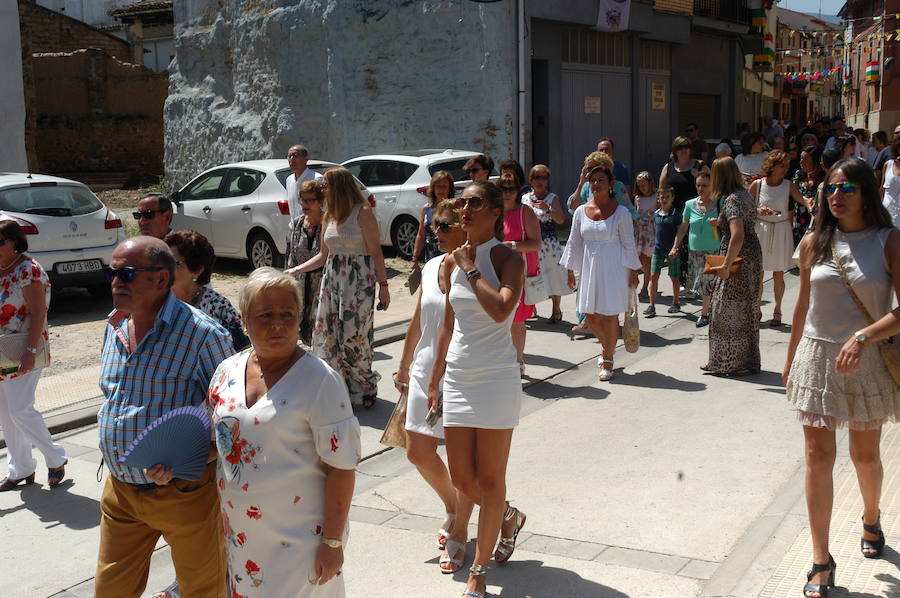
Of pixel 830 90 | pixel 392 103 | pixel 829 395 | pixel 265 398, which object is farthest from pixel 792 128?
pixel 830 90

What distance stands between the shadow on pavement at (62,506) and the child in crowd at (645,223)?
7390 mm

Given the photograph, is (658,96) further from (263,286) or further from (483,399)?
(263,286)

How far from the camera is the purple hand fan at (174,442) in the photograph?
10.7 ft

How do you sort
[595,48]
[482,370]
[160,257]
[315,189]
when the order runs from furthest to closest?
[595,48] < [315,189] < [482,370] < [160,257]

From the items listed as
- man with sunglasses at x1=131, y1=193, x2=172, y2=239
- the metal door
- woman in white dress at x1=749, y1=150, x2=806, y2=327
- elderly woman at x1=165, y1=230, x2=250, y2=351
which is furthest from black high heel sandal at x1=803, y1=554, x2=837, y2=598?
the metal door

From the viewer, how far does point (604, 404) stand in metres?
7.77

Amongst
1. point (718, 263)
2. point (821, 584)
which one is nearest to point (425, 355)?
point (821, 584)

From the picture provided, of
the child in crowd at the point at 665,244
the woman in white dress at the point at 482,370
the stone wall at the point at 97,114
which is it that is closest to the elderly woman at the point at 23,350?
the woman in white dress at the point at 482,370

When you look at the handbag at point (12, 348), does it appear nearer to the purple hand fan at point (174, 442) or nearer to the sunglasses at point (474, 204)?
the purple hand fan at point (174, 442)

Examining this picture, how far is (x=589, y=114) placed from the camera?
2031 centimetres

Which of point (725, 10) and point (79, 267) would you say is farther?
point (725, 10)

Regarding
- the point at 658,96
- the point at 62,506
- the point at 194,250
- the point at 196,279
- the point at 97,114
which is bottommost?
the point at 62,506

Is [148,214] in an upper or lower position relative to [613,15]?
lower

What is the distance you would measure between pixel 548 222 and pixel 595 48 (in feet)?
35.9
